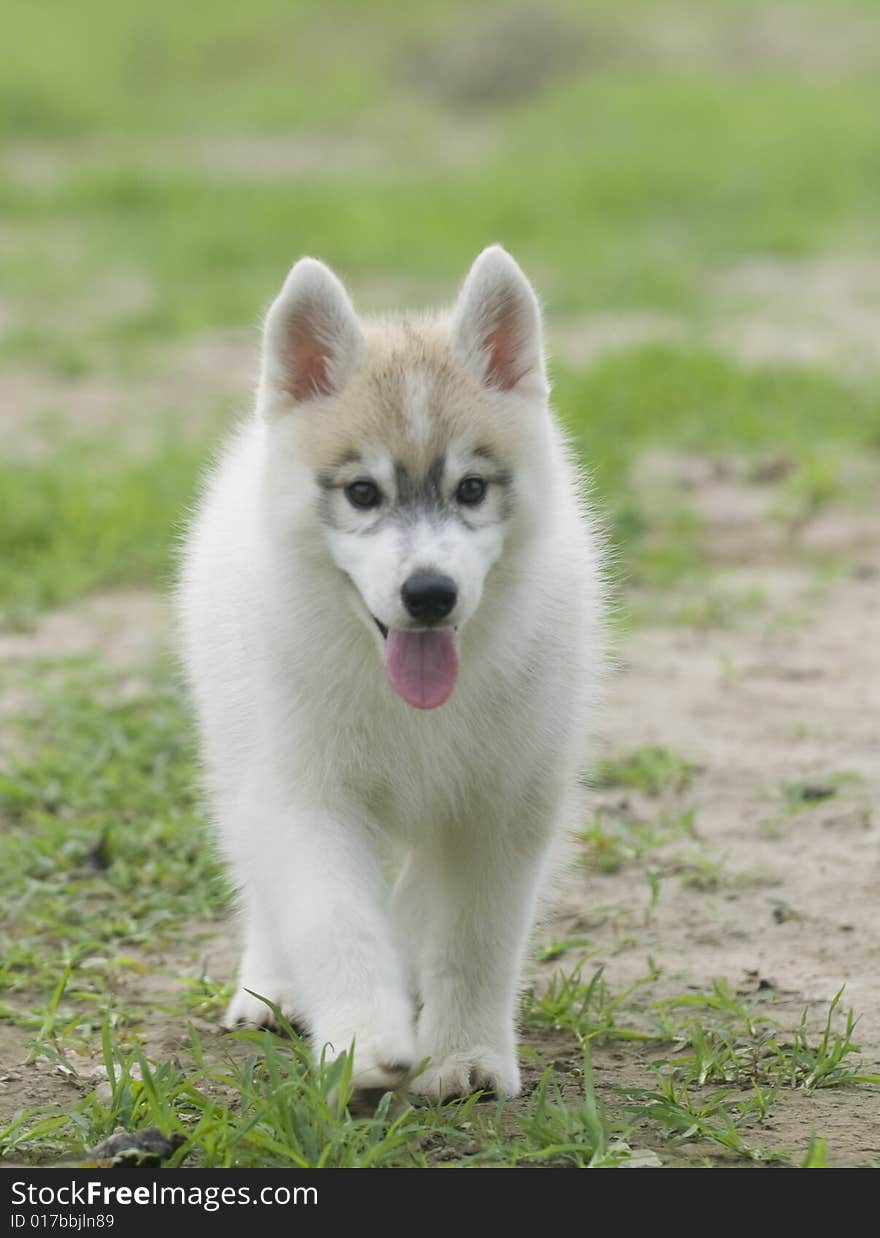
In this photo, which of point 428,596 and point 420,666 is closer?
point 428,596

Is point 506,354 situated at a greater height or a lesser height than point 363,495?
greater

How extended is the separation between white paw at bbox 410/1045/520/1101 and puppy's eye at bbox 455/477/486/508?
118cm

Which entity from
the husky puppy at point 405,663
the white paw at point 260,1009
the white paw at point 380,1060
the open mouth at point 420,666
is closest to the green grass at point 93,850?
the white paw at point 260,1009

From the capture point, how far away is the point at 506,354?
13.2 feet

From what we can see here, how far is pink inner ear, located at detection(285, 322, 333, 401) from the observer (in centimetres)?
394

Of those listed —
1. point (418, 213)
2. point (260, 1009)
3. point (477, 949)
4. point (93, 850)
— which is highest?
point (418, 213)

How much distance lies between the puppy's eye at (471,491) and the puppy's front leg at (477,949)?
29.6 inches

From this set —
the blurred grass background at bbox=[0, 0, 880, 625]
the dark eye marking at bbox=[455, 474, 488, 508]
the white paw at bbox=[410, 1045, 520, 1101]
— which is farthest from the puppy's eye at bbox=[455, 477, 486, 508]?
the blurred grass background at bbox=[0, 0, 880, 625]

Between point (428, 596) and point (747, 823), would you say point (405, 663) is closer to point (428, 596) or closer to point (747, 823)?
point (428, 596)

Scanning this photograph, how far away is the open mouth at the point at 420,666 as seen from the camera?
3.64m

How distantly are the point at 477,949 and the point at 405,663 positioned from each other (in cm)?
73

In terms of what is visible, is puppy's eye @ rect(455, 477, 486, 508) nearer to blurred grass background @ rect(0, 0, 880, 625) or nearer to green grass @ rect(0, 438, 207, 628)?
blurred grass background @ rect(0, 0, 880, 625)

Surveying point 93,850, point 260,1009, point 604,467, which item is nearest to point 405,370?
point 260,1009
